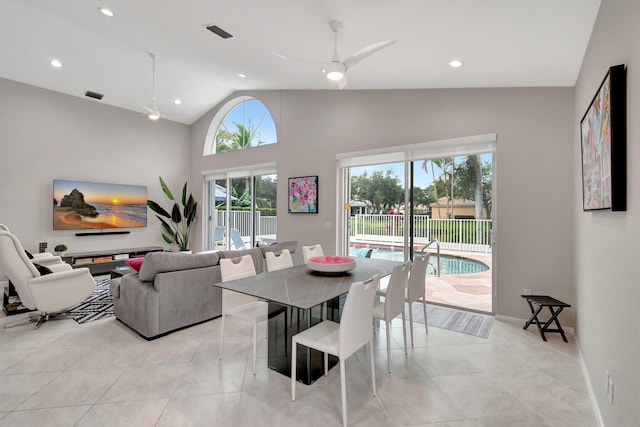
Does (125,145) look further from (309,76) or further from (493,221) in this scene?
(493,221)

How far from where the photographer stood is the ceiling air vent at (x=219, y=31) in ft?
11.7

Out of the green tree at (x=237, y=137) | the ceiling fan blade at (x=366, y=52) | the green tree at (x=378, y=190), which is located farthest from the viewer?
the green tree at (x=237, y=137)

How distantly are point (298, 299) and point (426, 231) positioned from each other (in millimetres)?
2977

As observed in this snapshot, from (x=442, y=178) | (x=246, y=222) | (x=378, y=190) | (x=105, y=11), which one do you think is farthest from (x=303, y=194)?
(x=105, y=11)

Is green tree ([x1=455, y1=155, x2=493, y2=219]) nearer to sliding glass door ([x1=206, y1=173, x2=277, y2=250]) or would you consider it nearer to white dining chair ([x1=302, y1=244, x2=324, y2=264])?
white dining chair ([x1=302, y1=244, x2=324, y2=264])

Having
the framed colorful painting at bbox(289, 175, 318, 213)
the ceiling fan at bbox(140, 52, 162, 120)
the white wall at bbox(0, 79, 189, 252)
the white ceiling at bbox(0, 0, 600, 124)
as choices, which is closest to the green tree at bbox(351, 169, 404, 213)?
the framed colorful painting at bbox(289, 175, 318, 213)

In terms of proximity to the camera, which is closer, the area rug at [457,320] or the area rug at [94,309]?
the area rug at [457,320]

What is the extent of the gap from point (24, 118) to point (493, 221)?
7.85 m

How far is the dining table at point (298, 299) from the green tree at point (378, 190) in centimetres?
187

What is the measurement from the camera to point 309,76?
15.2ft

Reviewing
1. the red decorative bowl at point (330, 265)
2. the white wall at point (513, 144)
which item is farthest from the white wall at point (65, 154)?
the red decorative bowl at point (330, 265)

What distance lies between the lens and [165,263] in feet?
10.4

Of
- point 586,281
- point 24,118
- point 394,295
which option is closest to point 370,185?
point 394,295

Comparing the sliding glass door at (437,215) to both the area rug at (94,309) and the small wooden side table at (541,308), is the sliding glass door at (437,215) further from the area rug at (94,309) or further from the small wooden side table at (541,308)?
the area rug at (94,309)
